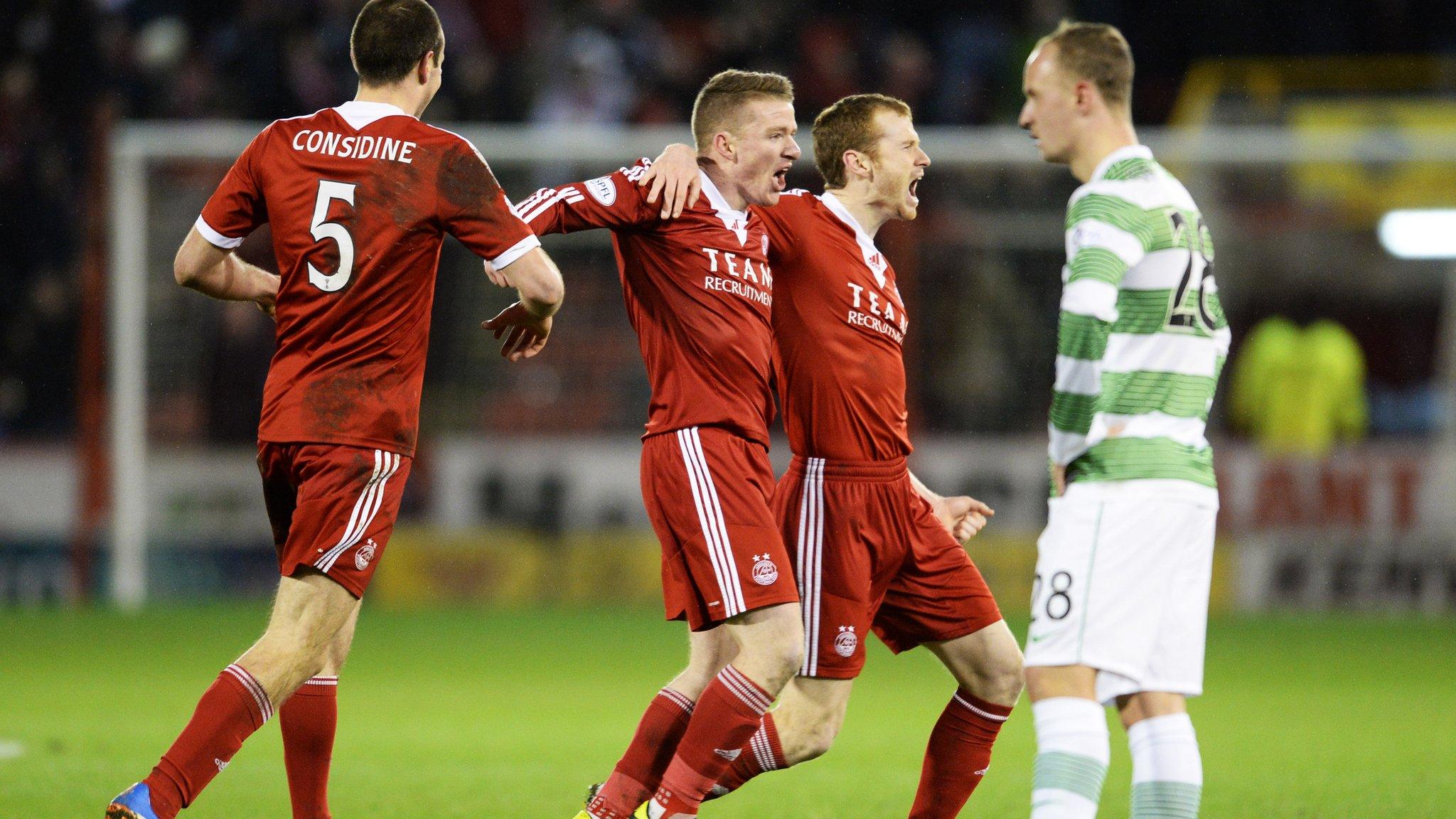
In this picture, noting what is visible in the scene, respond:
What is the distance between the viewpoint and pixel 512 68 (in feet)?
54.8

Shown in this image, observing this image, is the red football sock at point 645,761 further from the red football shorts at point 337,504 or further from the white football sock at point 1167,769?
the white football sock at point 1167,769

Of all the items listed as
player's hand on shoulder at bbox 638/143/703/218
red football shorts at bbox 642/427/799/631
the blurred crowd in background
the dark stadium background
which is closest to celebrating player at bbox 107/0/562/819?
player's hand on shoulder at bbox 638/143/703/218

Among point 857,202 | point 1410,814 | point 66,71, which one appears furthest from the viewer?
point 66,71

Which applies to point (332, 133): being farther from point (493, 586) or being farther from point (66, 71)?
point (66, 71)

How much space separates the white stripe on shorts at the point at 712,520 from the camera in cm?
467

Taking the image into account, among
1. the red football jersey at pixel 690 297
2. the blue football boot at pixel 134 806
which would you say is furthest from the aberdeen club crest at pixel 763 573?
the blue football boot at pixel 134 806

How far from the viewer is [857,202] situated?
5320 mm

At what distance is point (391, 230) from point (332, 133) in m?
0.31

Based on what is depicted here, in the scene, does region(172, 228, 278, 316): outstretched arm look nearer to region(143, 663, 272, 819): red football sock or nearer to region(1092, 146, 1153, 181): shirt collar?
region(143, 663, 272, 819): red football sock

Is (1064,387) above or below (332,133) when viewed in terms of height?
below

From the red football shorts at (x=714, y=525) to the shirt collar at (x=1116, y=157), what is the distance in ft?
4.35

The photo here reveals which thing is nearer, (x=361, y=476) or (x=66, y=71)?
(x=361, y=476)

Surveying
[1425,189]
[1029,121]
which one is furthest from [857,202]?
[1425,189]

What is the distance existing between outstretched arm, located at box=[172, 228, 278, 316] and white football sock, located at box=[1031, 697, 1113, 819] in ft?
7.74
